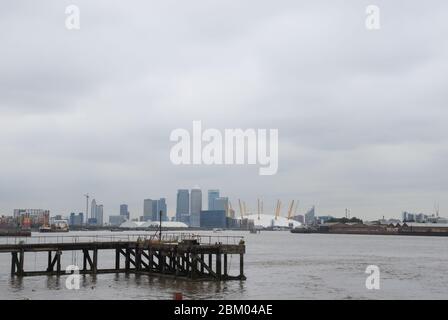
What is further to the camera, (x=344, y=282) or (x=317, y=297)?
(x=344, y=282)

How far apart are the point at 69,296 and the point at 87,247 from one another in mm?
14124

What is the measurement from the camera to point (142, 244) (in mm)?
61562

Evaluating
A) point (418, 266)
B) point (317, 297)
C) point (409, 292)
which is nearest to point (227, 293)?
point (317, 297)

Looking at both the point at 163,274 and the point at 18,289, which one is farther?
the point at 163,274

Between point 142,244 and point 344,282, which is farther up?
point 142,244

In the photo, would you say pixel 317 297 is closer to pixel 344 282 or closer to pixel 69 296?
pixel 344 282

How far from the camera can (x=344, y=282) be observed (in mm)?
63125

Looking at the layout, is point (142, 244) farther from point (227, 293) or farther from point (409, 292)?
point (409, 292)
